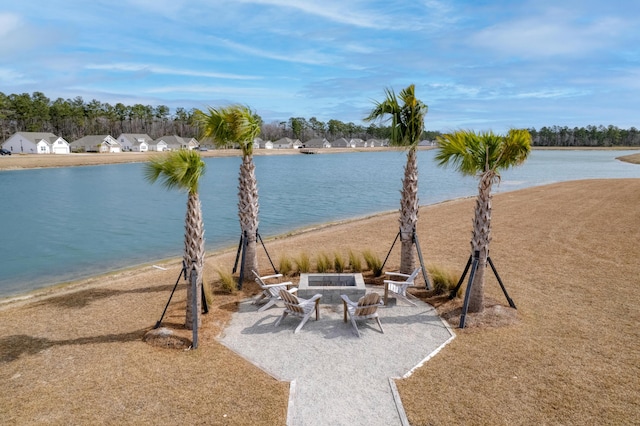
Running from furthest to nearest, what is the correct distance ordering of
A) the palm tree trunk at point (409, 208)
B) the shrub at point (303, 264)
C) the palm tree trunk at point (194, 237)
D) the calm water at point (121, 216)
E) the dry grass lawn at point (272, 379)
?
the calm water at point (121, 216)
the shrub at point (303, 264)
the palm tree trunk at point (409, 208)
the palm tree trunk at point (194, 237)
the dry grass lawn at point (272, 379)

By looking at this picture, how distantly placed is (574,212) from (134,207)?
29393 mm

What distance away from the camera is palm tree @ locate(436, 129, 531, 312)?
9234mm

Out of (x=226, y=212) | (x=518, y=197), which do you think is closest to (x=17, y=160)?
(x=226, y=212)

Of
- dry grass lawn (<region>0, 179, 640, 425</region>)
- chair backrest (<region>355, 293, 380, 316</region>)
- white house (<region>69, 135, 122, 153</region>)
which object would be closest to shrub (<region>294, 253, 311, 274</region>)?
dry grass lawn (<region>0, 179, 640, 425</region>)

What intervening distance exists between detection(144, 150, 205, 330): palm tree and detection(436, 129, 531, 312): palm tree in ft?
17.8

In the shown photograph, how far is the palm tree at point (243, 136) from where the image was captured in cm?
1059

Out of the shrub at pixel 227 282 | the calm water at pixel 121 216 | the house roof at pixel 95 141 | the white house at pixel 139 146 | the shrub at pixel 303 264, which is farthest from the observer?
the white house at pixel 139 146

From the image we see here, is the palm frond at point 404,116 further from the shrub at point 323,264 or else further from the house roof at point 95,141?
the house roof at point 95,141

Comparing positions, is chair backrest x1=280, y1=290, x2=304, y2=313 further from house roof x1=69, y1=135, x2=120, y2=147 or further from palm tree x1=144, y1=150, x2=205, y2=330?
house roof x1=69, y1=135, x2=120, y2=147

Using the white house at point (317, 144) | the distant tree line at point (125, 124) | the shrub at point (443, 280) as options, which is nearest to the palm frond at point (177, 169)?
the shrub at point (443, 280)

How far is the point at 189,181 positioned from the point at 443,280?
6.51 meters

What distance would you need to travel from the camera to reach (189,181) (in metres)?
8.45

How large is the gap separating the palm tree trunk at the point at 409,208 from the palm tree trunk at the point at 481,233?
2032mm

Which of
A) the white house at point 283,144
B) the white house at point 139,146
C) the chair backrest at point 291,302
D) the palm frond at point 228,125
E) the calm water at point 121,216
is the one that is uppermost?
the white house at point 283,144
